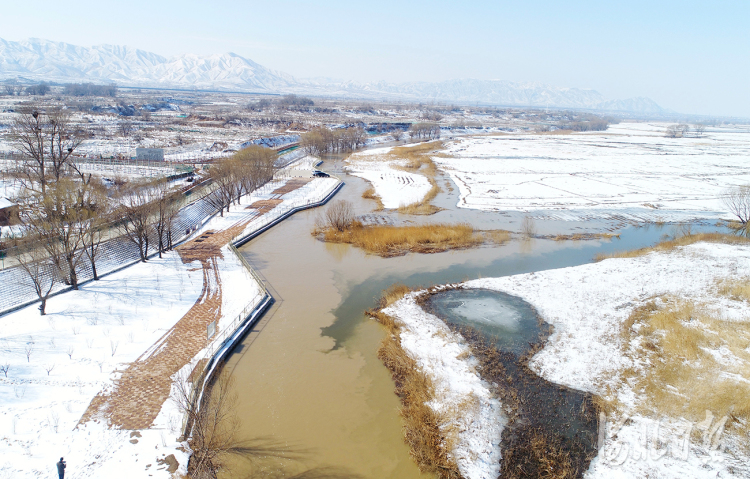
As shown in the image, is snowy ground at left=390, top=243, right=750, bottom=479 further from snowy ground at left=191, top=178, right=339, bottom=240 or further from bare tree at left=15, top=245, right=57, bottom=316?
snowy ground at left=191, top=178, right=339, bottom=240

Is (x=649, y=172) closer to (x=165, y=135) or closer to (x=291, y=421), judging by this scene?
(x=291, y=421)

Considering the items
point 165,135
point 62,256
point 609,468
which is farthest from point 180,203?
point 165,135

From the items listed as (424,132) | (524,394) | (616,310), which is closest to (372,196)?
(616,310)

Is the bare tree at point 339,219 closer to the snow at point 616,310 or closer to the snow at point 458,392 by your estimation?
the snow at point 616,310

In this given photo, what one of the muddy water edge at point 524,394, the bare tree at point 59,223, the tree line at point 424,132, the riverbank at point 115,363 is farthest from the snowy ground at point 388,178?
the tree line at point 424,132

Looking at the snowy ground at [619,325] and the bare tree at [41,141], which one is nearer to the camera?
the snowy ground at [619,325]

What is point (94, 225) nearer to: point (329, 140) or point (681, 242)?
point (681, 242)
